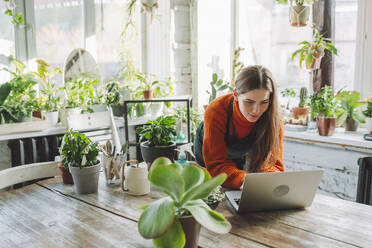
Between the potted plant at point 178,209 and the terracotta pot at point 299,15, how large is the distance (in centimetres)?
231

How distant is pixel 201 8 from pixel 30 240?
2996mm

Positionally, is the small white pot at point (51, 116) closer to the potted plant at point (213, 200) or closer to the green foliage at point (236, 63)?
the green foliage at point (236, 63)

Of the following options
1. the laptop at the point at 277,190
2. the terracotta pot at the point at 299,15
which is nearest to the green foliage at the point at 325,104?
the terracotta pot at the point at 299,15

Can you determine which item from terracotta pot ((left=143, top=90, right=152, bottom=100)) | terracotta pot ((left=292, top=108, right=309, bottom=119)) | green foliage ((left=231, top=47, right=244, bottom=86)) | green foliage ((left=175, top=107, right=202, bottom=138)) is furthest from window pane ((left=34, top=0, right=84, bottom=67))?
terracotta pot ((left=292, top=108, right=309, bottom=119))

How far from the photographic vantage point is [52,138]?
2.67 metres

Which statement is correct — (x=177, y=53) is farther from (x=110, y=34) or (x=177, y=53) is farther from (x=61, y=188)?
(x=61, y=188)

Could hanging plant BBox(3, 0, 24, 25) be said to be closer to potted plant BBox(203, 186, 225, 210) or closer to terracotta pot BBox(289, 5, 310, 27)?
terracotta pot BBox(289, 5, 310, 27)

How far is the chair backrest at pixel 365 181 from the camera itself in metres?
1.68

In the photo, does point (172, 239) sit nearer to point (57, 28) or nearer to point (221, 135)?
point (221, 135)

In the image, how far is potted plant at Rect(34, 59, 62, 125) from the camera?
8.95ft

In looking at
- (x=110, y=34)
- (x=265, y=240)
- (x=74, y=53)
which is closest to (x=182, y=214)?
(x=265, y=240)

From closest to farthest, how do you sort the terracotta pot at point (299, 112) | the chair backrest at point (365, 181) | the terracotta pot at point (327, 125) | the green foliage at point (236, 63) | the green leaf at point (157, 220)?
the green leaf at point (157, 220), the chair backrest at point (365, 181), the terracotta pot at point (327, 125), the terracotta pot at point (299, 112), the green foliage at point (236, 63)

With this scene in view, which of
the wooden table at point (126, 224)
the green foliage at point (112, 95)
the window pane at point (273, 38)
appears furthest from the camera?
the window pane at point (273, 38)

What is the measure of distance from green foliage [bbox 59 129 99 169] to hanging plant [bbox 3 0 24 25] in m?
1.77
